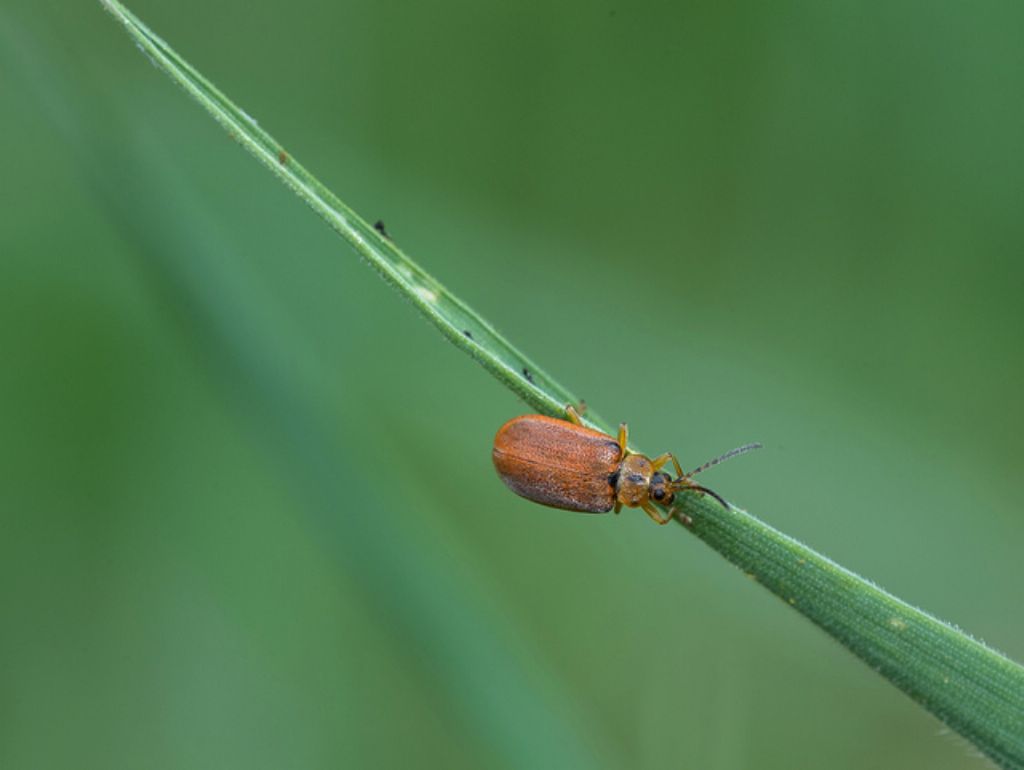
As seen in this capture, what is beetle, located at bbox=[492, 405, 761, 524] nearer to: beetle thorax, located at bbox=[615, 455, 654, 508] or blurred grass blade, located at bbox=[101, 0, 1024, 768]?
beetle thorax, located at bbox=[615, 455, 654, 508]

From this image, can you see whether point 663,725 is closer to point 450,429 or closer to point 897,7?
point 450,429

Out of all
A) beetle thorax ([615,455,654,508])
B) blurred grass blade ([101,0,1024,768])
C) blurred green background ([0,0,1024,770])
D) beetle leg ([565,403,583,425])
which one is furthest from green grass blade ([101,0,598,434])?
beetle thorax ([615,455,654,508])

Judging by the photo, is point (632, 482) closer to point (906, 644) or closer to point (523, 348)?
point (523, 348)

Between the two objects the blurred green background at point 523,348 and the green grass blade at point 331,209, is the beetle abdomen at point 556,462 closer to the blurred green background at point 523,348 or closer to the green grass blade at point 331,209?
the blurred green background at point 523,348

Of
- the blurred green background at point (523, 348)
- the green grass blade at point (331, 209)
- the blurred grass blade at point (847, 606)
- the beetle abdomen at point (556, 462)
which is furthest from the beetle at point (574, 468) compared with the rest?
the blurred grass blade at point (847, 606)

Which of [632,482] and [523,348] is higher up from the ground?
[523,348]

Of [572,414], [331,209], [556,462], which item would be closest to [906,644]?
[572,414]
